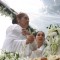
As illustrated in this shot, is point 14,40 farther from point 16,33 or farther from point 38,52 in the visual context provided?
point 38,52

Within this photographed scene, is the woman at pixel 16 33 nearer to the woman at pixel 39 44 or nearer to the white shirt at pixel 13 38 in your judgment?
the white shirt at pixel 13 38

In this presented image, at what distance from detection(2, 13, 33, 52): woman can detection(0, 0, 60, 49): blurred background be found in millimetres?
42

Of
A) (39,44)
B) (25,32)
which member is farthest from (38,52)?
(25,32)

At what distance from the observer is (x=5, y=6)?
A: 7.32ft

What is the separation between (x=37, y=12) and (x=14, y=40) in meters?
0.35

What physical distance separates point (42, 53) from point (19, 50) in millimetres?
220

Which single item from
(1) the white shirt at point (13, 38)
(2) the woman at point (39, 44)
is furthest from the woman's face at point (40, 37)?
(1) the white shirt at point (13, 38)

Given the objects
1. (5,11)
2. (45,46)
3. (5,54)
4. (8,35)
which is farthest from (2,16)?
(45,46)

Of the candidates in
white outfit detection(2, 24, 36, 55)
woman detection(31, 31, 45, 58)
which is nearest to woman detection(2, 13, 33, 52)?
white outfit detection(2, 24, 36, 55)

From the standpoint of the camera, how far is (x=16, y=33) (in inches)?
87.0

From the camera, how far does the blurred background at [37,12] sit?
2217 mm

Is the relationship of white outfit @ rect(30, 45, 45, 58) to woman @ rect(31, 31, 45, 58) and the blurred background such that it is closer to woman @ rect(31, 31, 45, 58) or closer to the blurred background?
woman @ rect(31, 31, 45, 58)

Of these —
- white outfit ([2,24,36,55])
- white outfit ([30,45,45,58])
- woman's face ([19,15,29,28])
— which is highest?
woman's face ([19,15,29,28])

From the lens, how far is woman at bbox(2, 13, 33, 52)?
2.20 m
